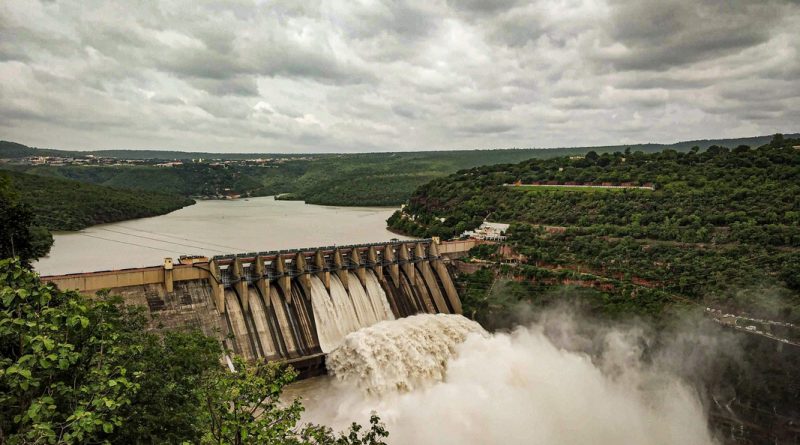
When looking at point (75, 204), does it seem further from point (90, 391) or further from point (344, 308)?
point (90, 391)

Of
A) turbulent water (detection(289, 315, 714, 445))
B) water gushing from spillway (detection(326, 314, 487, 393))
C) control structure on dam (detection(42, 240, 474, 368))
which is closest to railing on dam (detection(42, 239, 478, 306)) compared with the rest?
control structure on dam (detection(42, 240, 474, 368))

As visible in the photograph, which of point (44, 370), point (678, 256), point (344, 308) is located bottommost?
point (344, 308)

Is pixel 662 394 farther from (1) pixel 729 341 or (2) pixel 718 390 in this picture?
(1) pixel 729 341

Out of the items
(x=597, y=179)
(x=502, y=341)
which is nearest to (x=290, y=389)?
(x=502, y=341)

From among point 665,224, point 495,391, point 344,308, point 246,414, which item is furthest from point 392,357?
point 665,224

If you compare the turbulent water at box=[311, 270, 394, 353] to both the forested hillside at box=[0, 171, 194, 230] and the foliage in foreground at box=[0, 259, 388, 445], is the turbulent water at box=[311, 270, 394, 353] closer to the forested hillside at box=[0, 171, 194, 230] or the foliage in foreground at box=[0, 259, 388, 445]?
the foliage in foreground at box=[0, 259, 388, 445]

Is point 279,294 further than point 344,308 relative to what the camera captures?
No
